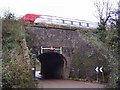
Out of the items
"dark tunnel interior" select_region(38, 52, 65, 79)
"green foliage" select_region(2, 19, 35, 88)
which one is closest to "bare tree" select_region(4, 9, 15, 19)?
"green foliage" select_region(2, 19, 35, 88)

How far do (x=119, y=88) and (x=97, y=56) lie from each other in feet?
21.2

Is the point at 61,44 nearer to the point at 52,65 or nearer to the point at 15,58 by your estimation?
the point at 52,65

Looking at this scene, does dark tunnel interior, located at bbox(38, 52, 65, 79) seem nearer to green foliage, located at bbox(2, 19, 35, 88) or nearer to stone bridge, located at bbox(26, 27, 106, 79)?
stone bridge, located at bbox(26, 27, 106, 79)

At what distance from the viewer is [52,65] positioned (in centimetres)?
3170

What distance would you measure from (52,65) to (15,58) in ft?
48.8

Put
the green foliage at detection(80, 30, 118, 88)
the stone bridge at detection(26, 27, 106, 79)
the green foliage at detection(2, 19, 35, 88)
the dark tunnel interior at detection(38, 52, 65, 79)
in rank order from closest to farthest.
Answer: the green foliage at detection(2, 19, 35, 88)
the green foliage at detection(80, 30, 118, 88)
the stone bridge at detection(26, 27, 106, 79)
the dark tunnel interior at detection(38, 52, 65, 79)

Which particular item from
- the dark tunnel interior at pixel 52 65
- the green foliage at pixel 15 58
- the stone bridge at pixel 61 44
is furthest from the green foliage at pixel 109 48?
the green foliage at pixel 15 58

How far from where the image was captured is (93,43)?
25062mm

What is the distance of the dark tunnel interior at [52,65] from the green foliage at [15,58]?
294 inches

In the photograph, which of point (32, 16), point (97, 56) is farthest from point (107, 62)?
point (32, 16)

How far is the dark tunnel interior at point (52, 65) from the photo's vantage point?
2842 centimetres

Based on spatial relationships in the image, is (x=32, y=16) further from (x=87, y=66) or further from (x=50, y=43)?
(x=87, y=66)

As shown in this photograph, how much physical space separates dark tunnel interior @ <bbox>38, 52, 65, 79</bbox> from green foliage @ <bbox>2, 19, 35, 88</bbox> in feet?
24.5

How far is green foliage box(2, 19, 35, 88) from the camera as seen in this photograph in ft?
49.8
